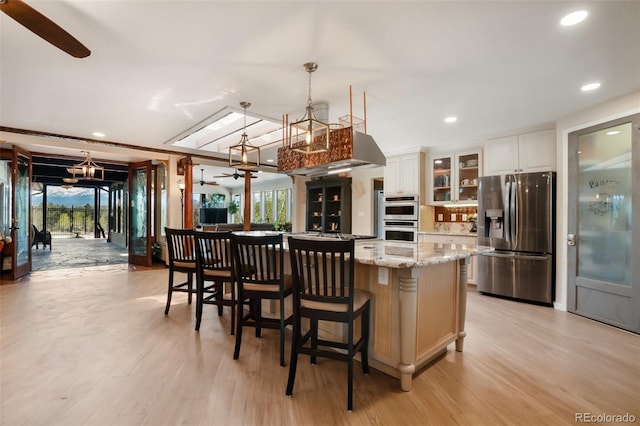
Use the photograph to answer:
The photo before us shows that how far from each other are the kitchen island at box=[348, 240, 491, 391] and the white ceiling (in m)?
1.58

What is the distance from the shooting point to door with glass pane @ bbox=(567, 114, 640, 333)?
315cm

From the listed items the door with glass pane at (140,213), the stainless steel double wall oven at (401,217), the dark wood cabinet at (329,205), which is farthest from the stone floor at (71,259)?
the stainless steel double wall oven at (401,217)

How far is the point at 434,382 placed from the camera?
7.07 ft

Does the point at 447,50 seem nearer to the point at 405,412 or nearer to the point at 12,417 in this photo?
the point at 405,412

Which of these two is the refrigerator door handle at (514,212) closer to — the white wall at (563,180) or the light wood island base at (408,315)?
the white wall at (563,180)

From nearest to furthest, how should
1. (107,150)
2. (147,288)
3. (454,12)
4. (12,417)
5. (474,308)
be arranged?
(12,417), (454,12), (474,308), (147,288), (107,150)

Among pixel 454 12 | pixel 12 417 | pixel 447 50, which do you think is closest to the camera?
pixel 12 417

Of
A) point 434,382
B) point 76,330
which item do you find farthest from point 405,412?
point 76,330

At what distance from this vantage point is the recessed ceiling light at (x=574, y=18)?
A: 1.86m

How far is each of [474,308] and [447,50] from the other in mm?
3195

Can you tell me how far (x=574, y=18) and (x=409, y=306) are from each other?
2.17 metres

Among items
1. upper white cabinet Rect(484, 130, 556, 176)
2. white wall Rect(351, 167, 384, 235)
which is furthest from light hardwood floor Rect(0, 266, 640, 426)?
white wall Rect(351, 167, 384, 235)

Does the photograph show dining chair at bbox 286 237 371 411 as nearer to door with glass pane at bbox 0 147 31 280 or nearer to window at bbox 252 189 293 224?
door with glass pane at bbox 0 147 31 280

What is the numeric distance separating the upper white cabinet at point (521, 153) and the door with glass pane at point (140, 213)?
6.90m
